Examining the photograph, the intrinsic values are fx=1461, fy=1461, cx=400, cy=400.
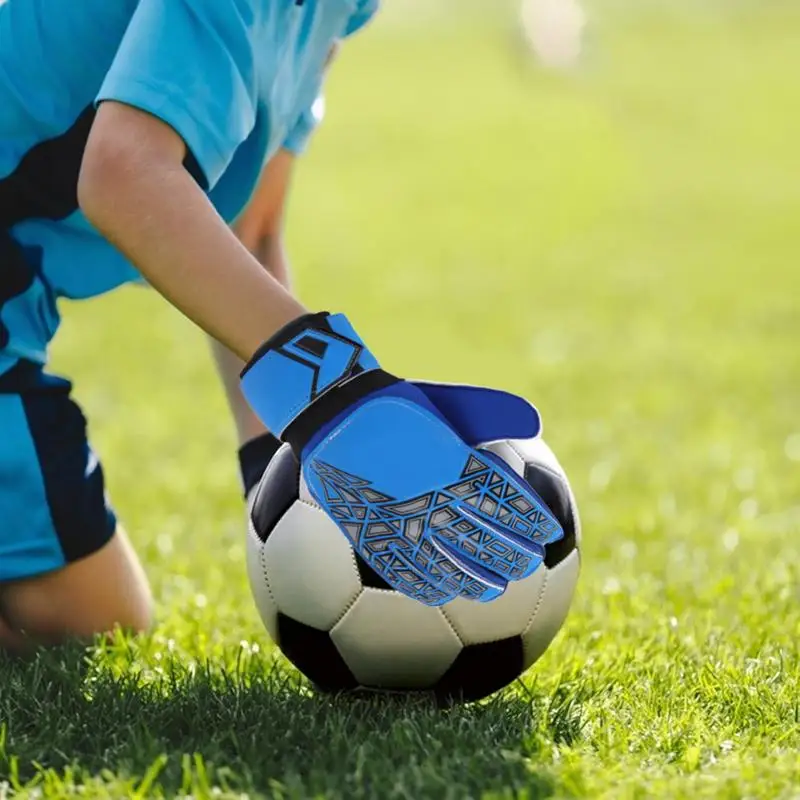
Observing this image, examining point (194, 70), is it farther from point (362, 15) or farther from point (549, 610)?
point (549, 610)

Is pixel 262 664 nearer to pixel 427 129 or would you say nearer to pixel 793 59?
pixel 427 129

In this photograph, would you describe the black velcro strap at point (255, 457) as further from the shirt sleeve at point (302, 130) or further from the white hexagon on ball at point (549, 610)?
the white hexagon on ball at point (549, 610)

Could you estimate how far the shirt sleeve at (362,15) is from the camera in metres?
3.08

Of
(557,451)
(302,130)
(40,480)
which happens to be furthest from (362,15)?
(557,451)

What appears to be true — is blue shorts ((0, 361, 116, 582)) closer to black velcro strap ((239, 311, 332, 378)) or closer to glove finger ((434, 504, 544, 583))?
black velcro strap ((239, 311, 332, 378))

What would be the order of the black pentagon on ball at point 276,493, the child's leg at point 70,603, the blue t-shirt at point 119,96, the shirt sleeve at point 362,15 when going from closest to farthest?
the blue t-shirt at point 119,96 → the black pentagon on ball at point 276,493 → the shirt sleeve at point 362,15 → the child's leg at point 70,603

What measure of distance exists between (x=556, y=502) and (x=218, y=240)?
79 cm

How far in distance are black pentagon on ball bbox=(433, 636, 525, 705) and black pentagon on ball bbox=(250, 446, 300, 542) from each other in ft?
1.37

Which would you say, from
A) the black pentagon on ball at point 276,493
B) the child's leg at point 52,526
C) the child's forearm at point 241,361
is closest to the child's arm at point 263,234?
the child's forearm at point 241,361

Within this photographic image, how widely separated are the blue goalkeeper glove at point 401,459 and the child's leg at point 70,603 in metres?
1.06

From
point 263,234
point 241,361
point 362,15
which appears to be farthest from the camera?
point 263,234

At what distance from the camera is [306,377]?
2.32m

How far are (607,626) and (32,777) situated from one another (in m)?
1.50

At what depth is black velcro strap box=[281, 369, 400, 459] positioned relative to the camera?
2320 mm
